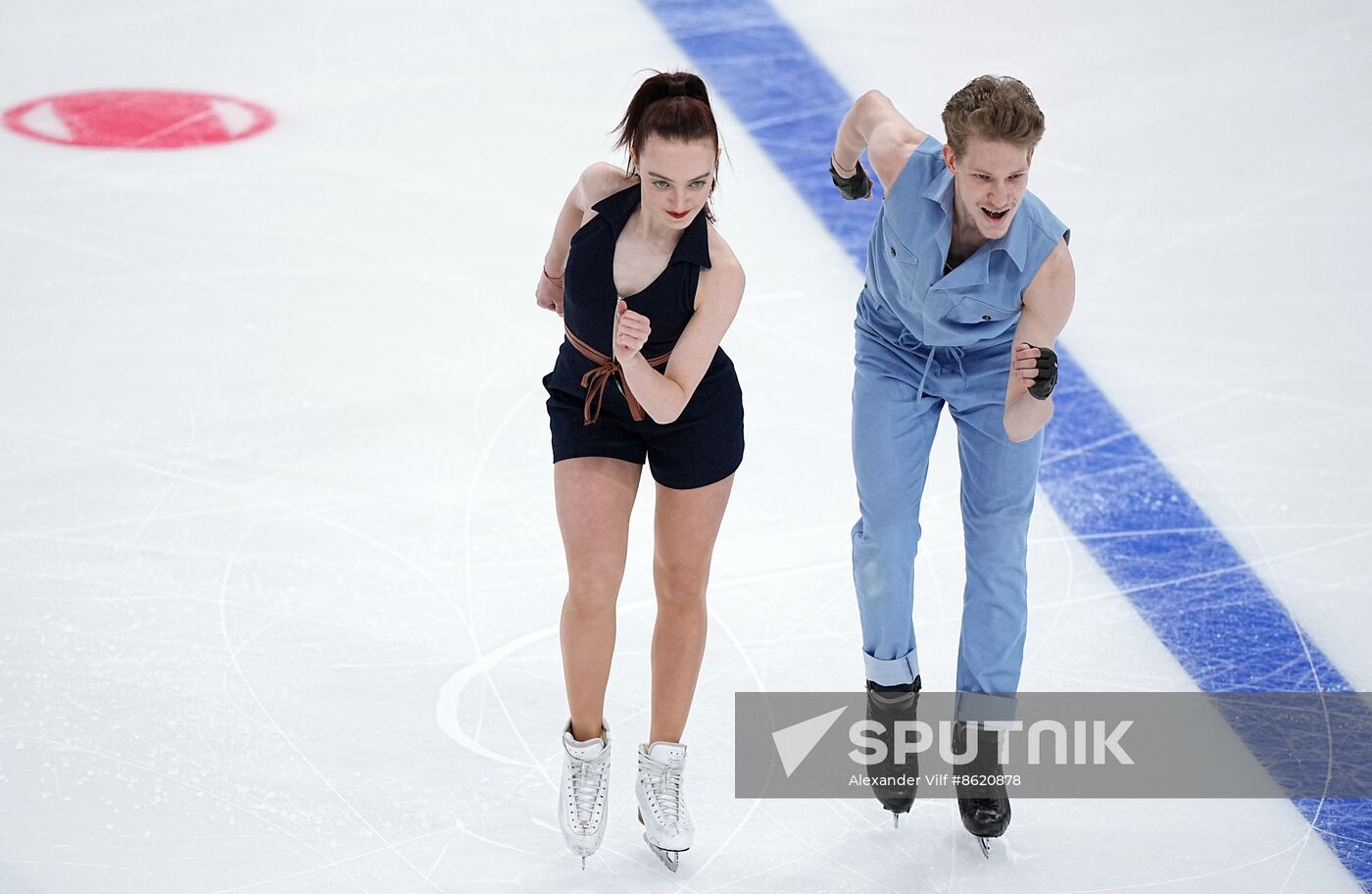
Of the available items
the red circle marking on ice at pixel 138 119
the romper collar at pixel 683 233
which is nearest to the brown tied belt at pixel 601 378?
the romper collar at pixel 683 233

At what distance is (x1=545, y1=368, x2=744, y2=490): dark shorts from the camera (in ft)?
10.2

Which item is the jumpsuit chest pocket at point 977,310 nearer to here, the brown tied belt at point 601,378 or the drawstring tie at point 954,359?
the drawstring tie at point 954,359

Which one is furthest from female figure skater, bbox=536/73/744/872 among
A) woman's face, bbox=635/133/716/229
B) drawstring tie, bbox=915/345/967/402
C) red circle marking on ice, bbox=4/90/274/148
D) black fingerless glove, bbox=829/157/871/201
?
red circle marking on ice, bbox=4/90/274/148

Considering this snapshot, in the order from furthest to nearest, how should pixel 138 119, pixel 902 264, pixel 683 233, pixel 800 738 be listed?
pixel 138 119
pixel 800 738
pixel 902 264
pixel 683 233

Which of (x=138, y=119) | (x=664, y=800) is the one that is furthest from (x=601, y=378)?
(x=138, y=119)

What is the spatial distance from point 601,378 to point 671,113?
1.59ft

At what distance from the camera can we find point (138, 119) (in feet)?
19.8

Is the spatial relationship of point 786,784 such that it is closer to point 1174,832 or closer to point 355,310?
point 1174,832

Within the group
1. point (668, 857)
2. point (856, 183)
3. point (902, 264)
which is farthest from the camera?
point (856, 183)

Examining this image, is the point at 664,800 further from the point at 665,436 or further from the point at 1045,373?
the point at 1045,373

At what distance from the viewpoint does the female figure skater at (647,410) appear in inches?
114

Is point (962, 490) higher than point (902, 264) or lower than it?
lower

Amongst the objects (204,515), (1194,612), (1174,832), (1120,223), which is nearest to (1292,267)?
(1120,223)

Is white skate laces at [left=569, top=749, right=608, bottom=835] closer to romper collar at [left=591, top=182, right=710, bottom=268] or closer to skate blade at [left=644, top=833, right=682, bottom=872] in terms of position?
skate blade at [left=644, top=833, right=682, bottom=872]
